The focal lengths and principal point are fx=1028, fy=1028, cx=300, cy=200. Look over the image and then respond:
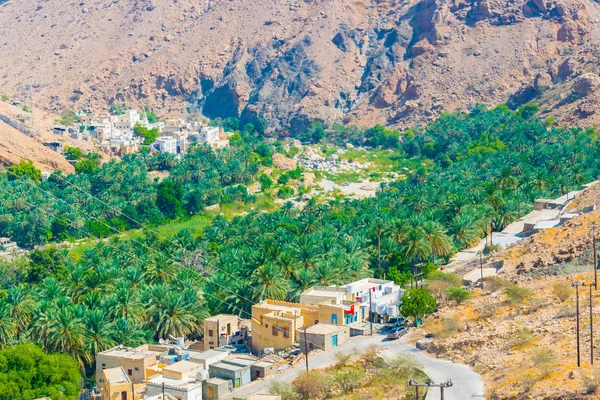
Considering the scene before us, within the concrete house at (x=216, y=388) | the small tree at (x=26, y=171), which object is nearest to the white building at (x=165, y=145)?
the small tree at (x=26, y=171)

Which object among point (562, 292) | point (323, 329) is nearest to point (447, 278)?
point (323, 329)

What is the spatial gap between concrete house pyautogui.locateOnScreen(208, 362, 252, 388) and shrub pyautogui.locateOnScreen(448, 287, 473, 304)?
12.3m

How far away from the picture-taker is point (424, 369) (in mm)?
45219

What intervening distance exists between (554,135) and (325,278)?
6402cm

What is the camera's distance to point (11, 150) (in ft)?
402

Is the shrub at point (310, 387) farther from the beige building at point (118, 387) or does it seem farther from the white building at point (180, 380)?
the beige building at point (118, 387)

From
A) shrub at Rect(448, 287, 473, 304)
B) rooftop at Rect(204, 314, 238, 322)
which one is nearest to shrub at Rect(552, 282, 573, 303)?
shrub at Rect(448, 287, 473, 304)

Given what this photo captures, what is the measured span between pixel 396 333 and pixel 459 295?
4.91 m

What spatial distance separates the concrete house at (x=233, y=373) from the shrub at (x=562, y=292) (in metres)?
15.6

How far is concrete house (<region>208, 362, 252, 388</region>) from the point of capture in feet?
163

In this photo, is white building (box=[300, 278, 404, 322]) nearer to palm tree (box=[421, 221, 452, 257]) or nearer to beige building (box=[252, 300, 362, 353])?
beige building (box=[252, 300, 362, 353])

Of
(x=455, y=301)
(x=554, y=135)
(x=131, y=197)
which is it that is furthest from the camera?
(x=554, y=135)

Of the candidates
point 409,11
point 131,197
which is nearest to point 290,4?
point 409,11

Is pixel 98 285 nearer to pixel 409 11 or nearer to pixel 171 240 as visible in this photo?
pixel 171 240
